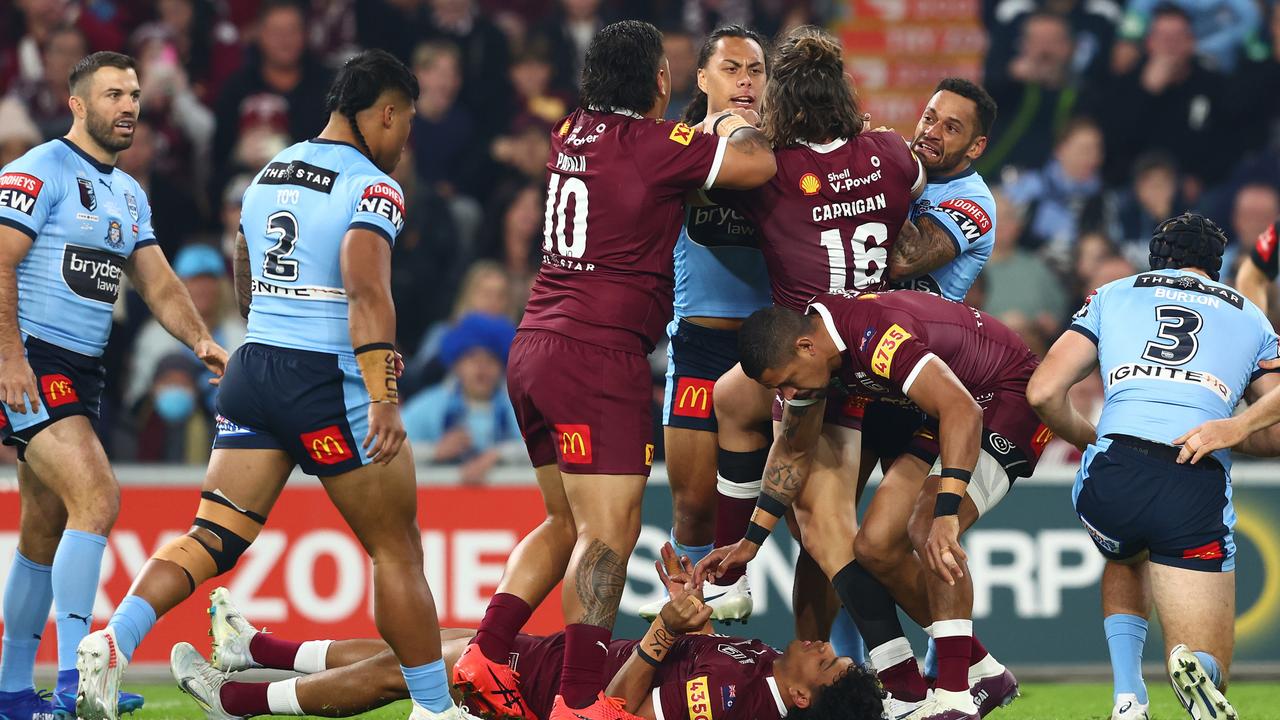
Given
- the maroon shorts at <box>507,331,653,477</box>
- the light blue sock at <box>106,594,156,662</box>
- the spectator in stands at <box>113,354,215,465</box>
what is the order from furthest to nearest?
the spectator in stands at <box>113,354,215,465</box> → the maroon shorts at <box>507,331,653,477</box> → the light blue sock at <box>106,594,156,662</box>

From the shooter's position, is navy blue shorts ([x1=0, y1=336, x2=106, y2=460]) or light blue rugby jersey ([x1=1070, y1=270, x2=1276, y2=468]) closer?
light blue rugby jersey ([x1=1070, y1=270, x2=1276, y2=468])

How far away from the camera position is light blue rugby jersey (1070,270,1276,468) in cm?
656

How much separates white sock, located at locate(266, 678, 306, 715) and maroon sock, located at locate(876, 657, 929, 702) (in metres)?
2.53

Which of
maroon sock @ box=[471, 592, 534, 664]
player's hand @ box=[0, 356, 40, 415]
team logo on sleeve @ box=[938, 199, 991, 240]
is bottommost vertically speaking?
maroon sock @ box=[471, 592, 534, 664]

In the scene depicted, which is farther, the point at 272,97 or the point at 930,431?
the point at 272,97

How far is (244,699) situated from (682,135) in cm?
312

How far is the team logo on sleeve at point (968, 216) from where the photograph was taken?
720 centimetres

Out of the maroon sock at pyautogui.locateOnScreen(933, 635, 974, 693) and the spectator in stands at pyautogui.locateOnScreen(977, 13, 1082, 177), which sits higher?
the spectator in stands at pyautogui.locateOnScreen(977, 13, 1082, 177)

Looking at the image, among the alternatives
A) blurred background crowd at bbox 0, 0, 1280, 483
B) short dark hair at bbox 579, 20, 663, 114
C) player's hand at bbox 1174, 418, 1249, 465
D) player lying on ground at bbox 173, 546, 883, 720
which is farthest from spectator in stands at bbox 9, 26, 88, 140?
player's hand at bbox 1174, 418, 1249, 465

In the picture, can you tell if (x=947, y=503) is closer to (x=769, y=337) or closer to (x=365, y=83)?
(x=769, y=337)

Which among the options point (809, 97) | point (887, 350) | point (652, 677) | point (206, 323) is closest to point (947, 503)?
point (887, 350)

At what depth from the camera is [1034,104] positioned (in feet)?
44.2

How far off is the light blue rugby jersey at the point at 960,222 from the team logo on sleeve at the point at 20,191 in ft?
13.2

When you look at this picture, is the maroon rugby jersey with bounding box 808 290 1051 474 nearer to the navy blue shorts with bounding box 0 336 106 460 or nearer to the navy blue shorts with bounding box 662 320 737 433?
the navy blue shorts with bounding box 662 320 737 433
